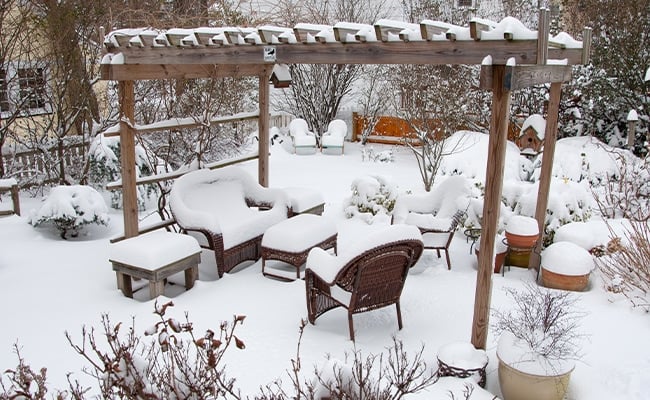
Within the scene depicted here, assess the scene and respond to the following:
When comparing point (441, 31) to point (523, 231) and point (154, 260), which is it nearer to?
point (523, 231)

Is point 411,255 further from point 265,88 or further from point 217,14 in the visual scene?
point 217,14

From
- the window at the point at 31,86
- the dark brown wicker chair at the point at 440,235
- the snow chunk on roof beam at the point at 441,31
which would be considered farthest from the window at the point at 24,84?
the snow chunk on roof beam at the point at 441,31

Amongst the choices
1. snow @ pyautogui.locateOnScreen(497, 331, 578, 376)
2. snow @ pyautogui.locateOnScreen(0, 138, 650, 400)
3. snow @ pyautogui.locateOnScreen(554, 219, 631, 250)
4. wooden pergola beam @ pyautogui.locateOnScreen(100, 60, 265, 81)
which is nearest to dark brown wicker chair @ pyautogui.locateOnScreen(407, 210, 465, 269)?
snow @ pyautogui.locateOnScreen(0, 138, 650, 400)

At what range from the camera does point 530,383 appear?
3711 millimetres

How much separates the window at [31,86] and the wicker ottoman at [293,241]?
496 centimetres

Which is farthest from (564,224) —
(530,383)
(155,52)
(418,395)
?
(155,52)

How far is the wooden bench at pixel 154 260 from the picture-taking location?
515cm

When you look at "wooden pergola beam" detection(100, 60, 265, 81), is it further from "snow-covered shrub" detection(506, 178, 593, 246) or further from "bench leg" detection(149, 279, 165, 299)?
"snow-covered shrub" detection(506, 178, 593, 246)

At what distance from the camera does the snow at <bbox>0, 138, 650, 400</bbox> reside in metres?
4.11

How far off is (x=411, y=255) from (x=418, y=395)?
4.27ft

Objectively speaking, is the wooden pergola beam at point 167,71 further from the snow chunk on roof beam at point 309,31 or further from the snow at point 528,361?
the snow at point 528,361

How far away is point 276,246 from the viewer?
5703 mm

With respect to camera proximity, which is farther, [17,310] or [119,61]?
[119,61]

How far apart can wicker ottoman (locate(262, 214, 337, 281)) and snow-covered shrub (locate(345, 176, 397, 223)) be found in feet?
5.63
